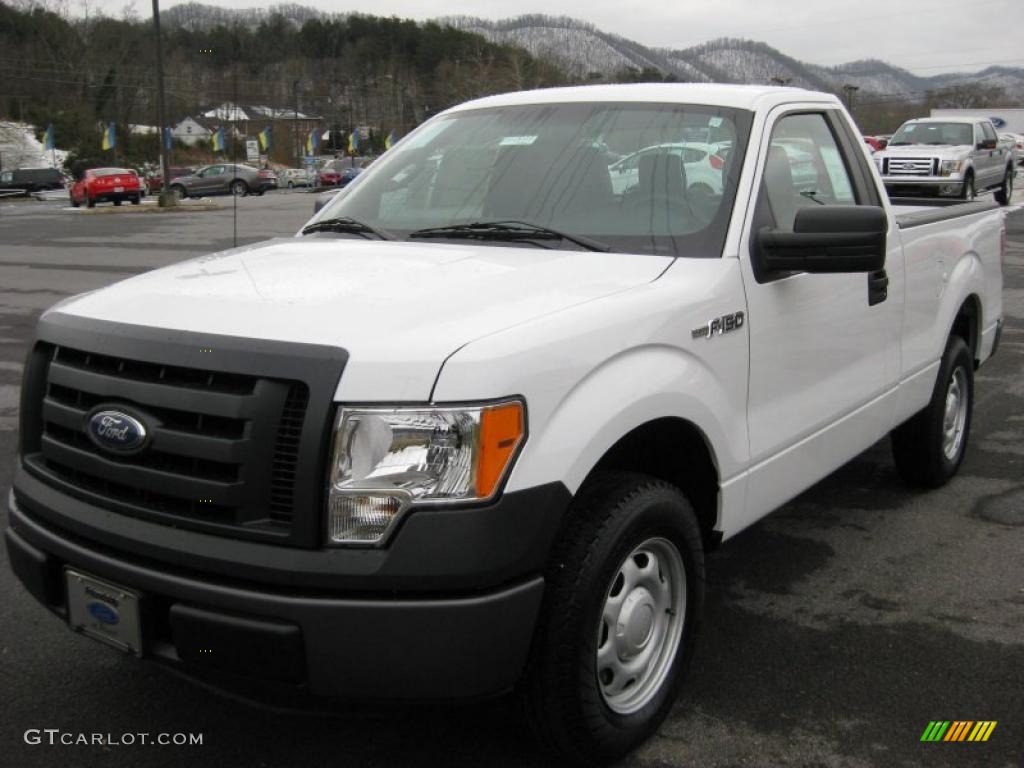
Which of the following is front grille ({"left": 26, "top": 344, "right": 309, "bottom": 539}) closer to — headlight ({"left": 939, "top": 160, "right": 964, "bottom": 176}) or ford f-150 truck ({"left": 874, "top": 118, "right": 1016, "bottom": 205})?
ford f-150 truck ({"left": 874, "top": 118, "right": 1016, "bottom": 205})

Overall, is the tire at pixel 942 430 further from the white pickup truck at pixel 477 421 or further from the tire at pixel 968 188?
the tire at pixel 968 188

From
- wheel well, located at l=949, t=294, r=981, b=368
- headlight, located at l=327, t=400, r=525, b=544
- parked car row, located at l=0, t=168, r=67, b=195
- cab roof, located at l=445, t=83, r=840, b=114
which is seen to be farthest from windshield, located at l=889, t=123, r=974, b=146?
parked car row, located at l=0, t=168, r=67, b=195

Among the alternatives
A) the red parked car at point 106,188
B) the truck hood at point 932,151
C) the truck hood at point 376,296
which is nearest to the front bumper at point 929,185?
the truck hood at point 932,151

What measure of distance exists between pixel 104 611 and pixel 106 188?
4142 cm

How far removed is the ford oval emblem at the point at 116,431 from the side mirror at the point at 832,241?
197cm

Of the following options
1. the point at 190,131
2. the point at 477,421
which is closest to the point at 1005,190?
the point at 477,421

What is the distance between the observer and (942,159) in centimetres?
2194

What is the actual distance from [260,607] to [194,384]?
553mm

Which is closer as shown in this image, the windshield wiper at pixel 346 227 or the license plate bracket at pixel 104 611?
the license plate bracket at pixel 104 611

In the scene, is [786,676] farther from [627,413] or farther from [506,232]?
[506,232]

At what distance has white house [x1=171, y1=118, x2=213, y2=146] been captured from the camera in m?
103

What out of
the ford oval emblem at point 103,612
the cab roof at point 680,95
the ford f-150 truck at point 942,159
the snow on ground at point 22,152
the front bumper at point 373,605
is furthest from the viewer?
the snow on ground at point 22,152

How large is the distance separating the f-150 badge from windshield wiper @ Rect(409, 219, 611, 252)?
0.44m

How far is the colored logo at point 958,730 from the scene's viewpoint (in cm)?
299
